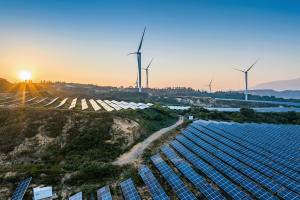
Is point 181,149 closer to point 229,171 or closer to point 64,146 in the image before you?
point 229,171

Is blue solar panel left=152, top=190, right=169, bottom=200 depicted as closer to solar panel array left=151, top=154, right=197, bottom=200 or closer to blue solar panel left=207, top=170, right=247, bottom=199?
solar panel array left=151, top=154, right=197, bottom=200

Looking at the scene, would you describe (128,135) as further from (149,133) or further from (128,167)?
(128,167)

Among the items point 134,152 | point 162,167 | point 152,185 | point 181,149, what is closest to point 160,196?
point 152,185

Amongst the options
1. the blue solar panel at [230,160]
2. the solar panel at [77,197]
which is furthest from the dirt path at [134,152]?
the blue solar panel at [230,160]

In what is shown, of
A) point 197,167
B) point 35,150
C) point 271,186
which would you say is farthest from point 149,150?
point 35,150

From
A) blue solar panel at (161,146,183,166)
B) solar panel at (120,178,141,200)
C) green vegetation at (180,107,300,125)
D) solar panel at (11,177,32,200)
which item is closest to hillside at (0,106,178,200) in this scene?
solar panel at (11,177,32,200)
